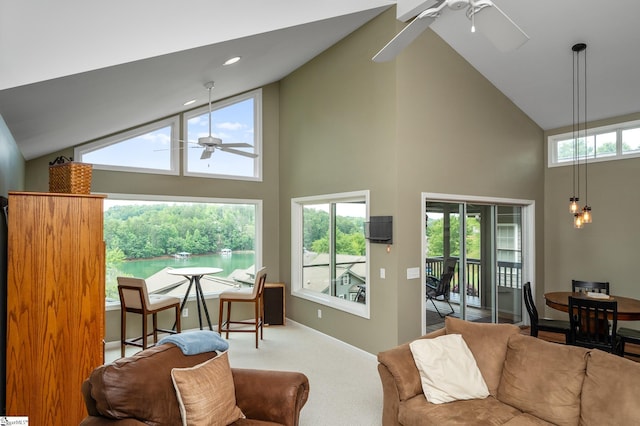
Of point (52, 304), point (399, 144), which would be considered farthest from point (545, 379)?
point (52, 304)

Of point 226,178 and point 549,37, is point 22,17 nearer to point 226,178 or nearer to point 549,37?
point 226,178

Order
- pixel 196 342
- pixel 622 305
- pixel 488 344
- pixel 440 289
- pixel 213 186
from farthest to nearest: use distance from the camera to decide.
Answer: pixel 213 186 → pixel 440 289 → pixel 622 305 → pixel 488 344 → pixel 196 342

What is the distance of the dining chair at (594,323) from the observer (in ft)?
12.3

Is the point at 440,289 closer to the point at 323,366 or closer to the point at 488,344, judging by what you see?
the point at 323,366

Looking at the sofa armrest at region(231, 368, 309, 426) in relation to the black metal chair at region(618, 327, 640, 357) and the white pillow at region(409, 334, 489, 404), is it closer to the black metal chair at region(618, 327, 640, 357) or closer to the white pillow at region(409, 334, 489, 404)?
the white pillow at region(409, 334, 489, 404)

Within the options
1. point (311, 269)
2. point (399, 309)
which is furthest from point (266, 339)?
point (399, 309)

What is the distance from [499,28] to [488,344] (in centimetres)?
226

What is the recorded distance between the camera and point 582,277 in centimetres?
579

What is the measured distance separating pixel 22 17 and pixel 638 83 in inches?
249

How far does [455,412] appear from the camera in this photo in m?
2.44

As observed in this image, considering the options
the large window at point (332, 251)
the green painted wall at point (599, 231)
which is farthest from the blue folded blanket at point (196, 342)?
the green painted wall at point (599, 231)

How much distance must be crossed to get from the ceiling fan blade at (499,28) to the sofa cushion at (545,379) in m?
2.05

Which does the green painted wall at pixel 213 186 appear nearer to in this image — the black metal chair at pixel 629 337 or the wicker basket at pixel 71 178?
the wicker basket at pixel 71 178

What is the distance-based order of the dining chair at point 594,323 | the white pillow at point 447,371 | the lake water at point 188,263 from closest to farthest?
the white pillow at point 447,371 → the dining chair at point 594,323 → the lake water at point 188,263
